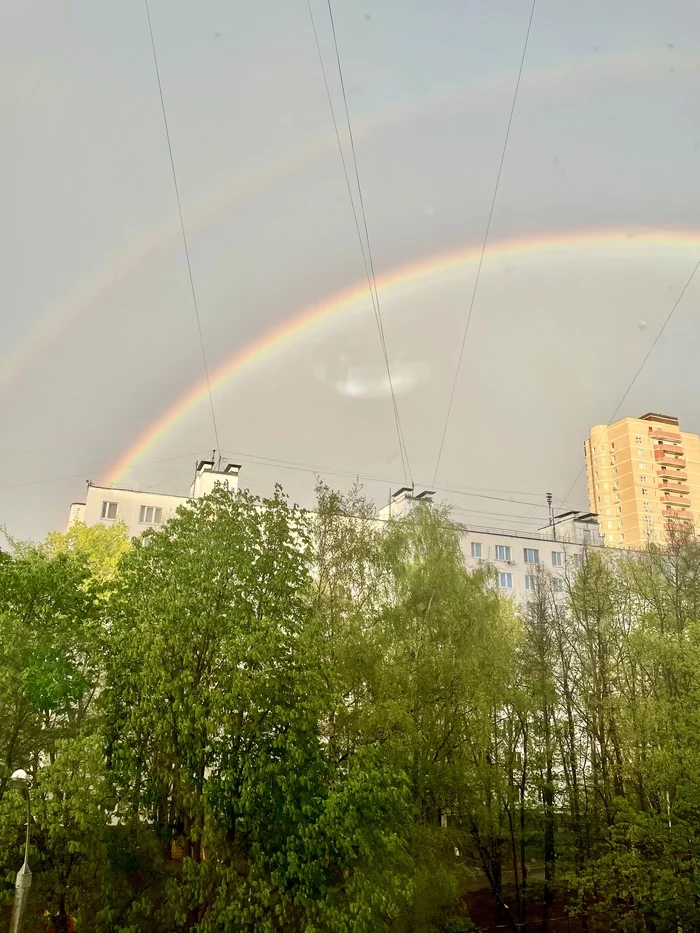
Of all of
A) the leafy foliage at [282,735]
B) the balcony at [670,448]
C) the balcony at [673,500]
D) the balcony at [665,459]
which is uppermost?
the balcony at [670,448]

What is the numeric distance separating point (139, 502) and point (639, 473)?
352 feet

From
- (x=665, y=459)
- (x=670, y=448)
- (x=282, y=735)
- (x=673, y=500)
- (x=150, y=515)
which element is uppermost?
(x=670, y=448)

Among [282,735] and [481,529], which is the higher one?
[481,529]

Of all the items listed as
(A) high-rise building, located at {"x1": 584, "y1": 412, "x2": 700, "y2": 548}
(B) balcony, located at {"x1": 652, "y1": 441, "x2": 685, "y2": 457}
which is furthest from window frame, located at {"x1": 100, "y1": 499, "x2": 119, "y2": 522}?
(B) balcony, located at {"x1": 652, "y1": 441, "x2": 685, "y2": 457}

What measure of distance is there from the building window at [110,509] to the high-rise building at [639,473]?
10490 cm

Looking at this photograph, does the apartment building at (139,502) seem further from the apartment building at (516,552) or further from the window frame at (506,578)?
the window frame at (506,578)

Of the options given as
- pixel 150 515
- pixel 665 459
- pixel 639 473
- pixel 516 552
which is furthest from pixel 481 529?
pixel 665 459

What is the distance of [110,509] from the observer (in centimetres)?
5600

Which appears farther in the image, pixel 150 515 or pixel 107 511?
pixel 150 515

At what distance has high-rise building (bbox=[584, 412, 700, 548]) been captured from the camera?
13650 cm

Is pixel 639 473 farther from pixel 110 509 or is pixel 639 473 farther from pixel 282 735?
pixel 282 735

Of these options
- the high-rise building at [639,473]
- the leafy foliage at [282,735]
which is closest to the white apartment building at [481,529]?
the leafy foliage at [282,735]

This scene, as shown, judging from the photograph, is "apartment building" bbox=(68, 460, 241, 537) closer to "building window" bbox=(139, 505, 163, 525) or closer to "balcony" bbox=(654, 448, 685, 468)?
"building window" bbox=(139, 505, 163, 525)

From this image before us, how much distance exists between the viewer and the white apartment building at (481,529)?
5556 centimetres
